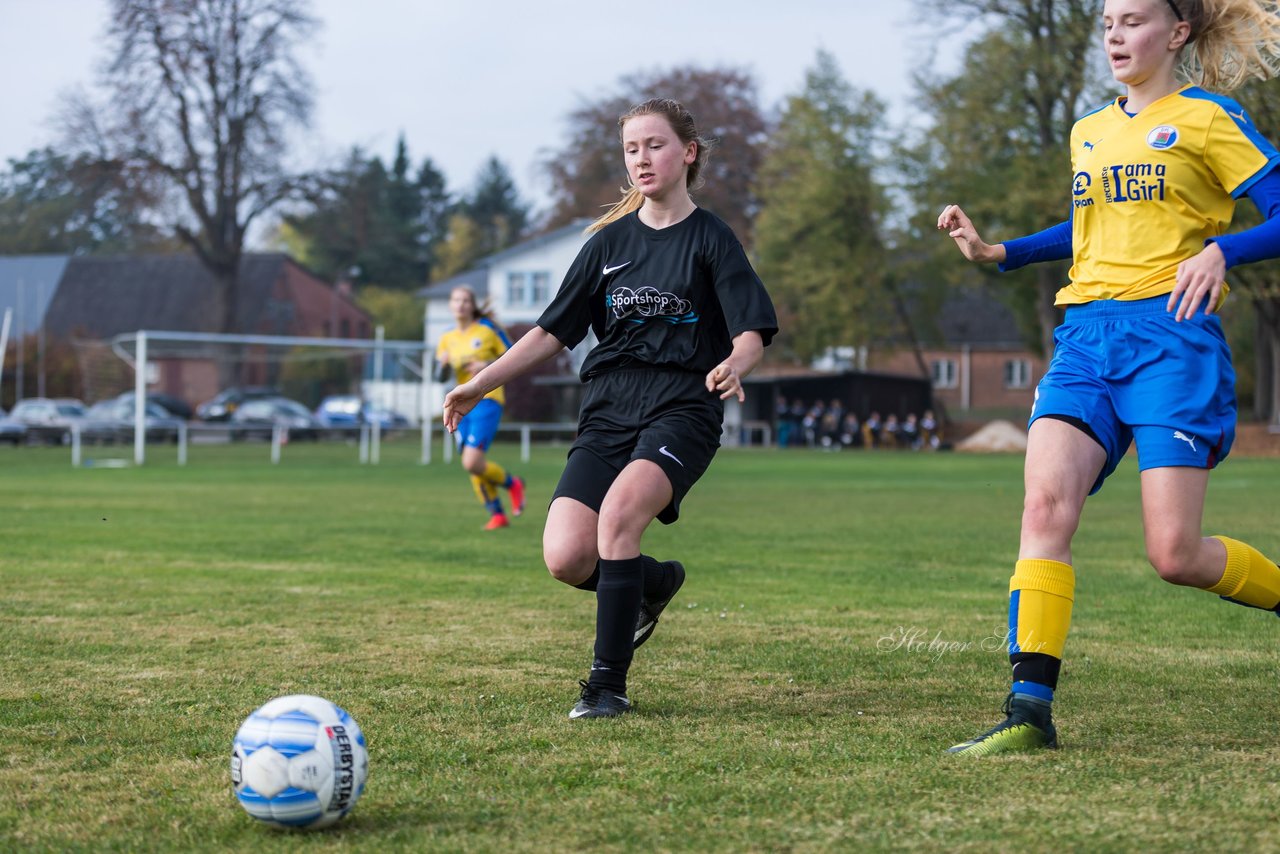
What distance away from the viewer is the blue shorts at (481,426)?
44.5 feet

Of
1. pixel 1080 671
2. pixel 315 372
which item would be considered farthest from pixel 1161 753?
pixel 315 372

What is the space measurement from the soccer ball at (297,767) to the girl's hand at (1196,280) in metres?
2.48

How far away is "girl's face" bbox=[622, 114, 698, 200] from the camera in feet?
16.3

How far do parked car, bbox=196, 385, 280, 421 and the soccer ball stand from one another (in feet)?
109

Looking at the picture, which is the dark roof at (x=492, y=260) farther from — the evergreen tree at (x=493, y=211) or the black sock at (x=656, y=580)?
the black sock at (x=656, y=580)

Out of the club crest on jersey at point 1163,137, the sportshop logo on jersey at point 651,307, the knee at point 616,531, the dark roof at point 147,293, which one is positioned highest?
the dark roof at point 147,293

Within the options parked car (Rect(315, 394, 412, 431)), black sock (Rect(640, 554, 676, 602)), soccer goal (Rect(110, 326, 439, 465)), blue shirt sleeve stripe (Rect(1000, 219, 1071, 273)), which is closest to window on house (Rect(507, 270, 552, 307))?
parked car (Rect(315, 394, 412, 431))

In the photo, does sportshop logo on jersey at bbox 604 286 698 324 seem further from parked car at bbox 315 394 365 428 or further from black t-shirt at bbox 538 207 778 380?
parked car at bbox 315 394 365 428

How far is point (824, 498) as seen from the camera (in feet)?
60.4

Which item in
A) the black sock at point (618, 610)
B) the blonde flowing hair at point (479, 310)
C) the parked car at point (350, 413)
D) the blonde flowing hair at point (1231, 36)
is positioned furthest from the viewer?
the parked car at point (350, 413)

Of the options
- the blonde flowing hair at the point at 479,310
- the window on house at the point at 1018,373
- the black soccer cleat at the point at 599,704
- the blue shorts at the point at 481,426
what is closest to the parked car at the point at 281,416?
the blonde flowing hair at the point at 479,310

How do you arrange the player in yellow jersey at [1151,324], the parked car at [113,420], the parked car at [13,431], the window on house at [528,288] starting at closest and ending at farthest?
the player in yellow jersey at [1151,324]
the parked car at [113,420]
the parked car at [13,431]
the window on house at [528,288]

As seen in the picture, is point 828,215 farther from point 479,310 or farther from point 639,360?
point 639,360

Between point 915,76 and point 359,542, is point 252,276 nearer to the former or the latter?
point 915,76
